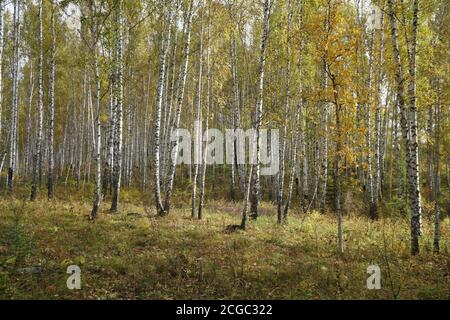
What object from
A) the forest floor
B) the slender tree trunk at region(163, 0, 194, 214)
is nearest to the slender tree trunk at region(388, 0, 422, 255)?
the forest floor

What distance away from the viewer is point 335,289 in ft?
22.6

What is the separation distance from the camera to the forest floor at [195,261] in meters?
6.72

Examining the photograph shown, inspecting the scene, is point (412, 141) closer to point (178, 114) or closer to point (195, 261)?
point (195, 261)

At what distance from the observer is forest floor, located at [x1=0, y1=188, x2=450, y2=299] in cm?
672

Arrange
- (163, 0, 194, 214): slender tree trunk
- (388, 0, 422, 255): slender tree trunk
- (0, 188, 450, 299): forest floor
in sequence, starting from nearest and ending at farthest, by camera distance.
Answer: (0, 188, 450, 299): forest floor, (388, 0, 422, 255): slender tree trunk, (163, 0, 194, 214): slender tree trunk

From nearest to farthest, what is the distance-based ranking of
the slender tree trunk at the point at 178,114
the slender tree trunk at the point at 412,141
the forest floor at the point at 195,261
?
1. the forest floor at the point at 195,261
2. the slender tree trunk at the point at 412,141
3. the slender tree trunk at the point at 178,114

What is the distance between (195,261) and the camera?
8188mm

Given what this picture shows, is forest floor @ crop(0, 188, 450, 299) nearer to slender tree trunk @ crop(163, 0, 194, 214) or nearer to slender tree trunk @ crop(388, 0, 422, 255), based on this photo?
slender tree trunk @ crop(388, 0, 422, 255)

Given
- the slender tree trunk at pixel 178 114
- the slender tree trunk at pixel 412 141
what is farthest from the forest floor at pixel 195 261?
the slender tree trunk at pixel 178 114

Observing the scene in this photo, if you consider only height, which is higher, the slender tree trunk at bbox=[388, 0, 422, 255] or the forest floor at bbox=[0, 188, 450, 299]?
the slender tree trunk at bbox=[388, 0, 422, 255]

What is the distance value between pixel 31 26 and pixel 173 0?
1115 centimetres

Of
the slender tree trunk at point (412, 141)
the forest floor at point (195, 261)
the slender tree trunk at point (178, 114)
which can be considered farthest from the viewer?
the slender tree trunk at point (178, 114)

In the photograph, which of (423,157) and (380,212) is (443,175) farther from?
(380,212)

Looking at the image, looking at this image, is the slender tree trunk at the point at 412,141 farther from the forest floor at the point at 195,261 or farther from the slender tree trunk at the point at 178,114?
the slender tree trunk at the point at 178,114
